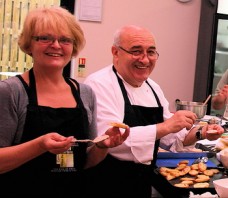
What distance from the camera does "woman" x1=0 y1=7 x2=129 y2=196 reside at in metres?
1.25

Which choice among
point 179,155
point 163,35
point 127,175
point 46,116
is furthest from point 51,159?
point 163,35

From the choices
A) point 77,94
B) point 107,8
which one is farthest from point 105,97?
point 107,8

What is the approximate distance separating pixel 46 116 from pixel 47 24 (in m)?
0.33

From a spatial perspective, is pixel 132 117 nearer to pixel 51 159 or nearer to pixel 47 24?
pixel 51 159

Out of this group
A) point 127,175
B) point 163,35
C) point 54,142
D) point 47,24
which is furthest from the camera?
point 163,35

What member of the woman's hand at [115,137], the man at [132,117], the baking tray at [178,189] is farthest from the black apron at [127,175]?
the woman's hand at [115,137]

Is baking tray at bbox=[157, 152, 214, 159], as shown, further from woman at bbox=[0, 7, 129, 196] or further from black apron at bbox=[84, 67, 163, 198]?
woman at bbox=[0, 7, 129, 196]

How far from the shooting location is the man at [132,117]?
158cm

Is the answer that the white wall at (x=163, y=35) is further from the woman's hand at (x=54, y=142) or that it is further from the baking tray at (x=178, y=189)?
the woman's hand at (x=54, y=142)

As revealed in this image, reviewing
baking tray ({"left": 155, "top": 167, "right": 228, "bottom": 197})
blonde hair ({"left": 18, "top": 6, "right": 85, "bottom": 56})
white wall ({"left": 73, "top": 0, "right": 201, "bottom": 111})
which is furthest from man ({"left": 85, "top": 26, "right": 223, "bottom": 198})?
white wall ({"left": 73, "top": 0, "right": 201, "bottom": 111})

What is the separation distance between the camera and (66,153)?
137 centimetres

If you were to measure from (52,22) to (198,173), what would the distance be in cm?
87

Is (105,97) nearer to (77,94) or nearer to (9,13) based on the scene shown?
(77,94)

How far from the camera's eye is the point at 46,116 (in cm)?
132
